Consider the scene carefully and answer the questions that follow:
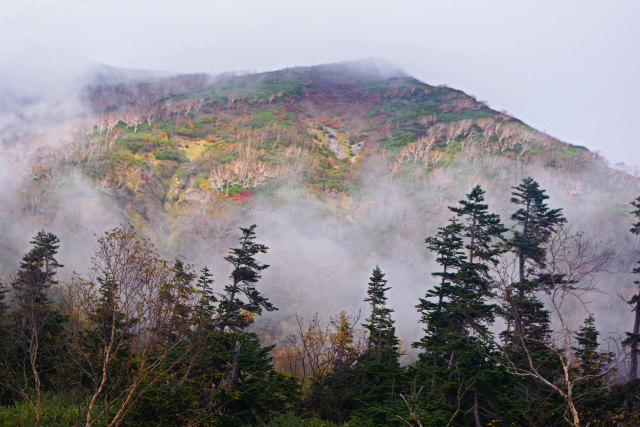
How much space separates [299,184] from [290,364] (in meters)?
62.4

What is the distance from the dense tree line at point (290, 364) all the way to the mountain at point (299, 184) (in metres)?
28.2

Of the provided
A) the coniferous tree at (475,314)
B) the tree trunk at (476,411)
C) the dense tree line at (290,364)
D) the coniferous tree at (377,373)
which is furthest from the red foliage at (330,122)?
the tree trunk at (476,411)

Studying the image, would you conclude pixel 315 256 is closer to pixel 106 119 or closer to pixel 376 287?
pixel 376 287

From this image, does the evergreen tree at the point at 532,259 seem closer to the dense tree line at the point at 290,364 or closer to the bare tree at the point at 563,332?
the dense tree line at the point at 290,364

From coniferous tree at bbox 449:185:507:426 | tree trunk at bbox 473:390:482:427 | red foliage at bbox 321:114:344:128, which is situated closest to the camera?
tree trunk at bbox 473:390:482:427

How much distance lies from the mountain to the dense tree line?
2825 centimetres

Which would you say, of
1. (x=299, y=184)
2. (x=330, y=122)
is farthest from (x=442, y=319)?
(x=330, y=122)

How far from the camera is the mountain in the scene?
193ft

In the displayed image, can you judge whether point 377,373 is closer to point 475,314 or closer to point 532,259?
point 475,314

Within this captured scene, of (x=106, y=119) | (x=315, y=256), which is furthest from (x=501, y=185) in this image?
(x=106, y=119)

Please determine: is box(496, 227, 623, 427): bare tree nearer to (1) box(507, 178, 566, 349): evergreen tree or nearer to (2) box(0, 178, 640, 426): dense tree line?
(2) box(0, 178, 640, 426): dense tree line

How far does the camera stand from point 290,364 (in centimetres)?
1844

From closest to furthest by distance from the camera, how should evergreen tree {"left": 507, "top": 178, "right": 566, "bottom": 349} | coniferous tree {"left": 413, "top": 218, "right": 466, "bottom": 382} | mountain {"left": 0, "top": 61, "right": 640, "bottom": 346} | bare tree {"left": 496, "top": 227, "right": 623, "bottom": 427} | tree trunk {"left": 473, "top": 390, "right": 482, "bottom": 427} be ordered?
bare tree {"left": 496, "top": 227, "right": 623, "bottom": 427}
tree trunk {"left": 473, "top": 390, "right": 482, "bottom": 427}
evergreen tree {"left": 507, "top": 178, "right": 566, "bottom": 349}
coniferous tree {"left": 413, "top": 218, "right": 466, "bottom": 382}
mountain {"left": 0, "top": 61, "right": 640, "bottom": 346}

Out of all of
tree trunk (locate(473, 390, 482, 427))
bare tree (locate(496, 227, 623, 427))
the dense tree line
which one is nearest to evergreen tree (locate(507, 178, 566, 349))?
the dense tree line
